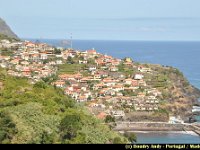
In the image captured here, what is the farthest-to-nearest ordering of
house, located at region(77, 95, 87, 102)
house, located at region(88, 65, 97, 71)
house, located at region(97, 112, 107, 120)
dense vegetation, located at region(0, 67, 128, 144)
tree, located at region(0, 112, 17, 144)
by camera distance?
house, located at region(88, 65, 97, 71), house, located at region(77, 95, 87, 102), house, located at region(97, 112, 107, 120), dense vegetation, located at region(0, 67, 128, 144), tree, located at region(0, 112, 17, 144)

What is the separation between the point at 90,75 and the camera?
50.0 m

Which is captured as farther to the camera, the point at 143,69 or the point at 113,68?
the point at 143,69

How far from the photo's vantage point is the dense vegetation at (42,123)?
16.3 metres

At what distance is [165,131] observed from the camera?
37906 millimetres

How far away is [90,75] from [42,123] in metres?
32.5

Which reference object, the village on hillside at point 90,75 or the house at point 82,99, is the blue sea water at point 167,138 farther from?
the house at point 82,99

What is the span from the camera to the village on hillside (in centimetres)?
4284

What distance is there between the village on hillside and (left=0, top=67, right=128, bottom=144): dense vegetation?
17.0 m

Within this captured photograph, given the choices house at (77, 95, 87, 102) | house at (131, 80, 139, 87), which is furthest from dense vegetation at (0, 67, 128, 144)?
house at (131, 80, 139, 87)

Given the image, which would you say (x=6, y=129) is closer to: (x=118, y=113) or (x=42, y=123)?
(x=42, y=123)

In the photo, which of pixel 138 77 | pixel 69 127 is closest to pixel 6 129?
pixel 69 127

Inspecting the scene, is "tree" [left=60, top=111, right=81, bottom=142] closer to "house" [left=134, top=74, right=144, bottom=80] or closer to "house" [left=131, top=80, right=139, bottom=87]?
"house" [left=131, top=80, right=139, bottom=87]

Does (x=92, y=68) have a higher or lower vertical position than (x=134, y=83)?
higher

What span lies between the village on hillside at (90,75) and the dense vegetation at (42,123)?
670 inches
